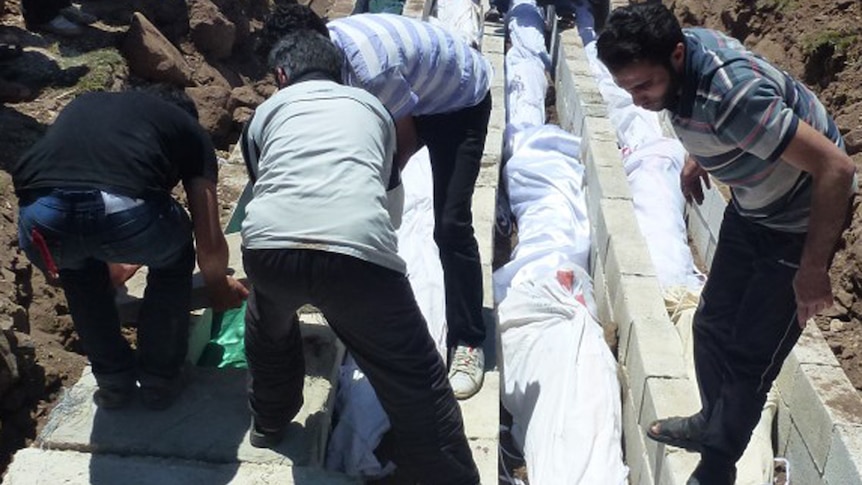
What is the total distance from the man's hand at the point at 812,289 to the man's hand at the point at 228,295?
1.64 metres

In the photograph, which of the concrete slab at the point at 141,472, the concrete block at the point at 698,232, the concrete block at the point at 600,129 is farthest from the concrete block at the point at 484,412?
the concrete block at the point at 600,129

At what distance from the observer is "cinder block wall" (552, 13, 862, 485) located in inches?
134

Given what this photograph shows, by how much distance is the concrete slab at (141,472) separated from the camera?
3016mm

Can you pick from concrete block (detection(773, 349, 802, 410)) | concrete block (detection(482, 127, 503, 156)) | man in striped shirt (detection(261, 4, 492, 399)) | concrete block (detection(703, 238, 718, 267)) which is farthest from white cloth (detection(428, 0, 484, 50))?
concrete block (detection(773, 349, 802, 410))

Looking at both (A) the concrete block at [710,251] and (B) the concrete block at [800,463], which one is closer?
(B) the concrete block at [800,463]

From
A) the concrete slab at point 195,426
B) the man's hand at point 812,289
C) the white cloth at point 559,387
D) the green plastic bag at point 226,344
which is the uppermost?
the man's hand at point 812,289

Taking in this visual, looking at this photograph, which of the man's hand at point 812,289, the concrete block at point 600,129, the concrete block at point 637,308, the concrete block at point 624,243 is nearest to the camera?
the man's hand at point 812,289

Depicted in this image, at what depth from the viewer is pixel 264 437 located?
315 centimetres

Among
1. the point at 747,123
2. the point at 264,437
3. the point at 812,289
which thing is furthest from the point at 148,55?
the point at 812,289

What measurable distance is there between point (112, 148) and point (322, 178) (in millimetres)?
644

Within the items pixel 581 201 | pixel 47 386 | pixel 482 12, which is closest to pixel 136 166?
pixel 47 386

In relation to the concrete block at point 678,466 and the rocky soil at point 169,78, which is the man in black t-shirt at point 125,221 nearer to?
the rocky soil at point 169,78

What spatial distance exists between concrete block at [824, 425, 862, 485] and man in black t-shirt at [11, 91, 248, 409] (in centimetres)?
194

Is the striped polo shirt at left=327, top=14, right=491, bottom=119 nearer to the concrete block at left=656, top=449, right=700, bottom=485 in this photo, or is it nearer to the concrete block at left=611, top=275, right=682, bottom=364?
the concrete block at left=611, top=275, right=682, bottom=364
